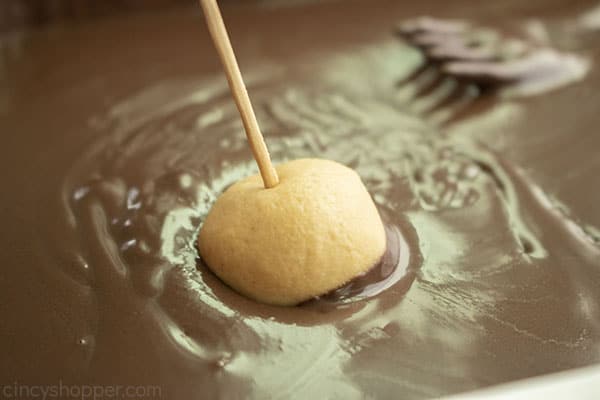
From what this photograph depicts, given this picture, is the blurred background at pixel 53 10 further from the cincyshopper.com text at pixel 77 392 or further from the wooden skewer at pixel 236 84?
the cincyshopper.com text at pixel 77 392

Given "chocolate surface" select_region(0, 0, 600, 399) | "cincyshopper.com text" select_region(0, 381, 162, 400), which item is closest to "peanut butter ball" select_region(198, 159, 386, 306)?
"chocolate surface" select_region(0, 0, 600, 399)

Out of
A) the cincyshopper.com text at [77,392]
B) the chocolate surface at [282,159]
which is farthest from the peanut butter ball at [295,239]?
the cincyshopper.com text at [77,392]

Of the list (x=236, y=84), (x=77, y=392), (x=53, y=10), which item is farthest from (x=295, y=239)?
(x=53, y=10)

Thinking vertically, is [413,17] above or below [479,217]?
above

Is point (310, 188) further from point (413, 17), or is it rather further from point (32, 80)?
point (413, 17)

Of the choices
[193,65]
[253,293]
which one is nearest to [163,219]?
[253,293]

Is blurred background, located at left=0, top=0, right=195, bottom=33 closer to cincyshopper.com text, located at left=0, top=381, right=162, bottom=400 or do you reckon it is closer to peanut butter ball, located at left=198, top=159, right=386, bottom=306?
peanut butter ball, located at left=198, top=159, right=386, bottom=306

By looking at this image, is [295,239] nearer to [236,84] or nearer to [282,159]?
[236,84]
